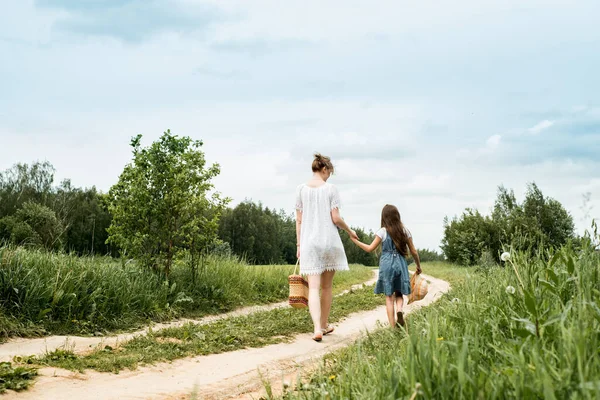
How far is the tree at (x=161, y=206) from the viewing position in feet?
37.7

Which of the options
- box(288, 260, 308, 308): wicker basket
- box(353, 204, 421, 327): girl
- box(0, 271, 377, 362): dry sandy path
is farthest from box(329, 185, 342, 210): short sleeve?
box(0, 271, 377, 362): dry sandy path

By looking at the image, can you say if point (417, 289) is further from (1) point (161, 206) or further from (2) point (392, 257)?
(1) point (161, 206)

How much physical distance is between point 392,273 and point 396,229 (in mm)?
706

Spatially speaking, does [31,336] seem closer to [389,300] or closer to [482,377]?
[389,300]

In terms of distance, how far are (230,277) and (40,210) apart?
48082mm

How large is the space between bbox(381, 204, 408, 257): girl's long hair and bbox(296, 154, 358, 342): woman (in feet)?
2.11

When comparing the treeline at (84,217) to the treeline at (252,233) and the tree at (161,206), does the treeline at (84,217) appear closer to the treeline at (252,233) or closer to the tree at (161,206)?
the treeline at (252,233)

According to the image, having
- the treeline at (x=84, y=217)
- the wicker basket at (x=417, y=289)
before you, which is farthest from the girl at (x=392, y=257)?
the treeline at (x=84, y=217)

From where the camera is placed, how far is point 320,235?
7988 millimetres

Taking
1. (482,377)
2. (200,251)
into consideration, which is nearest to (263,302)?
(200,251)

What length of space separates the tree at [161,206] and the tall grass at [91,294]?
19.0 inches

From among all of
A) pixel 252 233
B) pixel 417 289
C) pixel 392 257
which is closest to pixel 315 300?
pixel 392 257

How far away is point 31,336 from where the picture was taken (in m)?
7.91

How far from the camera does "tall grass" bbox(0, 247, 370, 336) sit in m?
8.41
